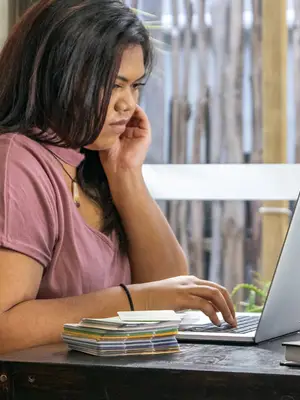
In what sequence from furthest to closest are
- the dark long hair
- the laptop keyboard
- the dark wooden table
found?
the dark long hair
the laptop keyboard
the dark wooden table

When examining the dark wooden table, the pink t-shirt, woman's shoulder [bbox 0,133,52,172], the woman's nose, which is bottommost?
the dark wooden table

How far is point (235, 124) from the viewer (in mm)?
3127

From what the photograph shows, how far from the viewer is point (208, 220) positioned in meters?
3.14

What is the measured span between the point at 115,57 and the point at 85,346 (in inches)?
28.5

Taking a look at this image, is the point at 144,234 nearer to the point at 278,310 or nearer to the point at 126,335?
the point at 278,310

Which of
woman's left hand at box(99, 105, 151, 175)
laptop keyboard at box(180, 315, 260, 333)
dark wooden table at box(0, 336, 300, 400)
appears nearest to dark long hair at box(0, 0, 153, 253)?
woman's left hand at box(99, 105, 151, 175)

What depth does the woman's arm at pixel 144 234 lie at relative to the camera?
201 centimetres

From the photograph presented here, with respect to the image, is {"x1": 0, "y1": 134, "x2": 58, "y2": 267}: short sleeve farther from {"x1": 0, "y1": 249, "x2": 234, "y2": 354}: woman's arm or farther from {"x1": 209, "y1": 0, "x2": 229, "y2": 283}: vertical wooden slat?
{"x1": 209, "y1": 0, "x2": 229, "y2": 283}: vertical wooden slat

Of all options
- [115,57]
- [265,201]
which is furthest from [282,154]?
[115,57]

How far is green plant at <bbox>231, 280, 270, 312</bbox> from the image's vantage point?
9.76 ft

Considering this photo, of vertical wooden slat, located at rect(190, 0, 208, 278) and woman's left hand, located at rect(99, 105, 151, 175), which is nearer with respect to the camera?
woman's left hand, located at rect(99, 105, 151, 175)

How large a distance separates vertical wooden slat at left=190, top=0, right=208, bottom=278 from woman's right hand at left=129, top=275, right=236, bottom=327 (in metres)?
1.54

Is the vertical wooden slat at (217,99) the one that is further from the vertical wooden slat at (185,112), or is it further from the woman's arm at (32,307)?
the woman's arm at (32,307)

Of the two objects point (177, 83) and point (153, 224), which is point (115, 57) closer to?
point (153, 224)
